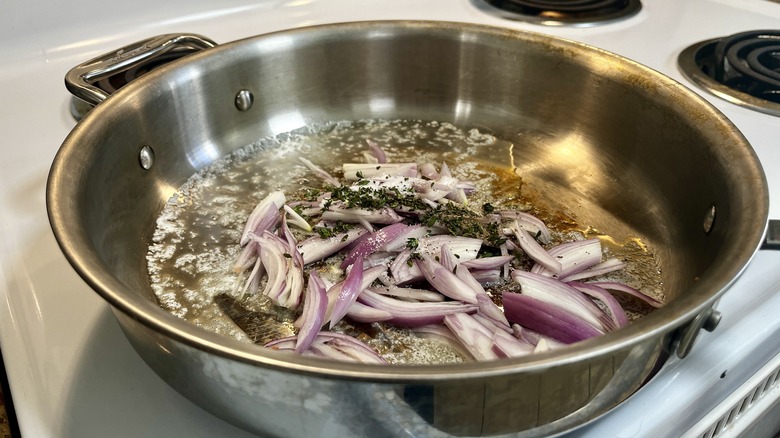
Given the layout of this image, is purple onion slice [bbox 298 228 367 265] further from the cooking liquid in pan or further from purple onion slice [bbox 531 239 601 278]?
purple onion slice [bbox 531 239 601 278]

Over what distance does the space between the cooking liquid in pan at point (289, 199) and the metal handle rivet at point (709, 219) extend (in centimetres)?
6

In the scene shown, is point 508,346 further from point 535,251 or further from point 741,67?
point 741,67

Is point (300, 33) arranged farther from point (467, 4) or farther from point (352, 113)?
point (467, 4)

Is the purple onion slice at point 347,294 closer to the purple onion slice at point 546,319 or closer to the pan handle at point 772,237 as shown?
the purple onion slice at point 546,319

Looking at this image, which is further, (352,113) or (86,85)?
(352,113)

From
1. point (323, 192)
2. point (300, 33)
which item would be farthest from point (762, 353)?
point (300, 33)

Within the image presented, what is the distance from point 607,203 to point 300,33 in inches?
15.0

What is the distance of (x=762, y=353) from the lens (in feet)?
1.56

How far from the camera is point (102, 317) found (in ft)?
1.52

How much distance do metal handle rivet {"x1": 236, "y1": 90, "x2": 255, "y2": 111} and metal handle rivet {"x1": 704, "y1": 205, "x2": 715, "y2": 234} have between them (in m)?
0.48

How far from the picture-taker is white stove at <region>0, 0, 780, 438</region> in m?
0.39

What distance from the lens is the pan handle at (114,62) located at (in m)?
0.60

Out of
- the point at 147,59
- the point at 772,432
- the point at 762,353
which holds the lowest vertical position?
the point at 772,432

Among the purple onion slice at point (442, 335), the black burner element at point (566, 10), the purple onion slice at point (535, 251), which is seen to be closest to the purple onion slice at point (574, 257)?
the purple onion slice at point (535, 251)
